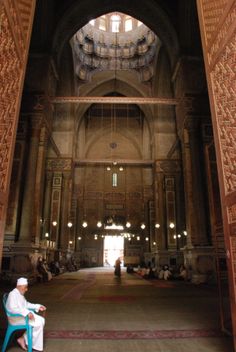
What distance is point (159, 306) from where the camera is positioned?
5.76m

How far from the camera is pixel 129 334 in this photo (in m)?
3.73

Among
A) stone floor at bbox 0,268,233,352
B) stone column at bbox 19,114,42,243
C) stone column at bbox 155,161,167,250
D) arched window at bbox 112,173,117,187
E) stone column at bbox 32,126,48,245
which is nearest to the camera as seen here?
stone floor at bbox 0,268,233,352

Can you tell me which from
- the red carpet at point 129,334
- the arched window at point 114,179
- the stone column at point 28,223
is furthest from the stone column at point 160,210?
the red carpet at point 129,334

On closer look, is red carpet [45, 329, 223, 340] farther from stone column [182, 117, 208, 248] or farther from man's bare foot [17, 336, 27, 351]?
stone column [182, 117, 208, 248]

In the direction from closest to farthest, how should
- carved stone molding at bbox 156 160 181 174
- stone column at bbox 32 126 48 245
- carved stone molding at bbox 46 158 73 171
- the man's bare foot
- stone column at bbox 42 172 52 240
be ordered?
the man's bare foot < stone column at bbox 32 126 48 245 < stone column at bbox 42 172 52 240 < carved stone molding at bbox 156 160 181 174 < carved stone molding at bbox 46 158 73 171

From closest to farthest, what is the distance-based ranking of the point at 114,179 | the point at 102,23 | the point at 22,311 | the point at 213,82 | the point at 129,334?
1. the point at 22,311
2. the point at 213,82
3. the point at 129,334
4. the point at 102,23
5. the point at 114,179

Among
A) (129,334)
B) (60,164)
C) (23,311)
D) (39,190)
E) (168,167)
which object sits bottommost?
(129,334)

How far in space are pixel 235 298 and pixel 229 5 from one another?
295cm

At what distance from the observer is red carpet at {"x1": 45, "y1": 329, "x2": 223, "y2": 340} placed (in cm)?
A: 358

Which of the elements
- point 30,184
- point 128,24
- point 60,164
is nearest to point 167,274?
point 30,184

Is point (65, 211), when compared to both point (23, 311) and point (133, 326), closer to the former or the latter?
point (133, 326)

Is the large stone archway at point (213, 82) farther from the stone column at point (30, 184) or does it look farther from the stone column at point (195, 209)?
the stone column at point (195, 209)

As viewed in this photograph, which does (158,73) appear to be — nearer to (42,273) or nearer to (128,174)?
(128,174)

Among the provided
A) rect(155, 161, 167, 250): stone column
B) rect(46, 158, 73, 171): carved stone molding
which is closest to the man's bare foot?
rect(155, 161, 167, 250): stone column
